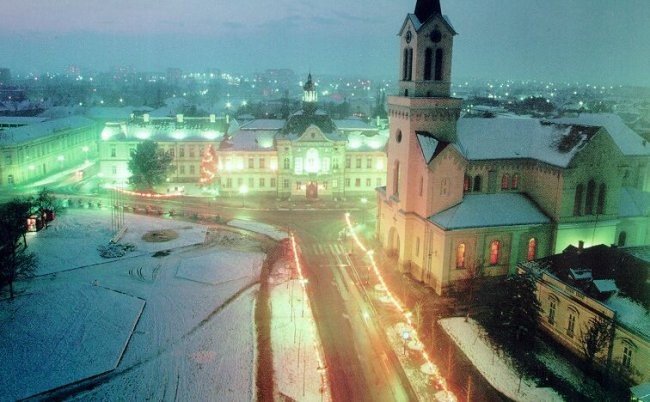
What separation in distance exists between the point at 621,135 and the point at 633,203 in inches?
374

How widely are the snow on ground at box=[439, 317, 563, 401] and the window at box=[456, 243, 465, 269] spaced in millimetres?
5723

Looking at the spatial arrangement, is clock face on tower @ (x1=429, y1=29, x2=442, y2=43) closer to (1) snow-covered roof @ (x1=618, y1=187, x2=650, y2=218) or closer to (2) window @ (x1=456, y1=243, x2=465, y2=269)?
(2) window @ (x1=456, y1=243, x2=465, y2=269)

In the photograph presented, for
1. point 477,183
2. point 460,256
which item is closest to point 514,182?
point 477,183

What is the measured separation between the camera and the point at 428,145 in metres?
43.5

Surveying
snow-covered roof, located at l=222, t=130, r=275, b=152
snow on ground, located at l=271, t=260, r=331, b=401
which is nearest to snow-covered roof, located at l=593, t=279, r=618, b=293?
snow on ground, located at l=271, t=260, r=331, b=401

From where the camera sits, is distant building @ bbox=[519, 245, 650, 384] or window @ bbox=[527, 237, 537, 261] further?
window @ bbox=[527, 237, 537, 261]

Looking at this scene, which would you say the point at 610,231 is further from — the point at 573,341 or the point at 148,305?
the point at 148,305

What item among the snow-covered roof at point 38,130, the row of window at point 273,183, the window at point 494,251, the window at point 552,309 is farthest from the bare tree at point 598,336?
the snow-covered roof at point 38,130

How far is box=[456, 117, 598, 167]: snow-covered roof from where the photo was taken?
44.1 meters

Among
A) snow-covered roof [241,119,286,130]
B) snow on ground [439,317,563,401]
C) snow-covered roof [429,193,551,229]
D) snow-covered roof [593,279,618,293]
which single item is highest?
snow-covered roof [241,119,286,130]

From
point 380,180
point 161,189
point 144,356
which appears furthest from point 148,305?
point 380,180

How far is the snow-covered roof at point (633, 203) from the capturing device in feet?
154

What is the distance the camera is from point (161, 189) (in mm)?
74562

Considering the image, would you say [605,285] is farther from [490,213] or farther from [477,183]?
[477,183]
